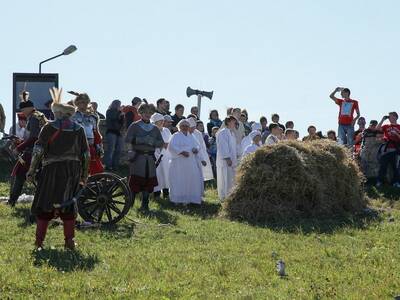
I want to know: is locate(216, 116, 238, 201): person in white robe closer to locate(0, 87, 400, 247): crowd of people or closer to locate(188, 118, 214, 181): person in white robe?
locate(0, 87, 400, 247): crowd of people

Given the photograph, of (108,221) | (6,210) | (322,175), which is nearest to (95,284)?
(108,221)

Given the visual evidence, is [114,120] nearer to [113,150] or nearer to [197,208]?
[113,150]

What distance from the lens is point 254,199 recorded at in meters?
12.1

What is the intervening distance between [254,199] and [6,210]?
395 cm

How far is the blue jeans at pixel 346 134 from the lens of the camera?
1784 cm

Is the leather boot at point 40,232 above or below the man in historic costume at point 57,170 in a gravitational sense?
below

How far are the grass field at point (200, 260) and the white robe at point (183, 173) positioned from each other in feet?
7.70

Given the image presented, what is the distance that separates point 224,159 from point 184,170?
0.98 metres

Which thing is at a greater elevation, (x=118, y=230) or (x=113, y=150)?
(x=113, y=150)

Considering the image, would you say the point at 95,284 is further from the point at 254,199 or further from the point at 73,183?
the point at 254,199

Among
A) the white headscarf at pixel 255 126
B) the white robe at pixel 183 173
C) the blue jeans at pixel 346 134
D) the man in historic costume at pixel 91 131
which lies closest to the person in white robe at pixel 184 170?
the white robe at pixel 183 173

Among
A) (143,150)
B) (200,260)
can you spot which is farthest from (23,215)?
(200,260)

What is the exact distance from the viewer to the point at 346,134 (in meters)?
18.0

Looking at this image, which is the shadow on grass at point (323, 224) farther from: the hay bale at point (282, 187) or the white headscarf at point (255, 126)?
the white headscarf at point (255, 126)
